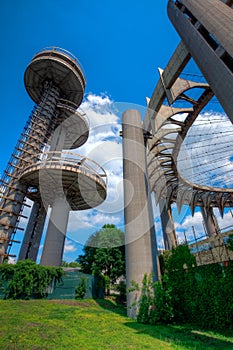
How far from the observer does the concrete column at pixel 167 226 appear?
28.0 meters

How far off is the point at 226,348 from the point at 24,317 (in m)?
9.07

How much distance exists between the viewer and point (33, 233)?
24844 mm

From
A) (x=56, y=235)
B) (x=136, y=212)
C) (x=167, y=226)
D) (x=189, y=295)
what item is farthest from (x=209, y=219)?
(x=56, y=235)

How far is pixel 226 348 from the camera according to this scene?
6.70 metres

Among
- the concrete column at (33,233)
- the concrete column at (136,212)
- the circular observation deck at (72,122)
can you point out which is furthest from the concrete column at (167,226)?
the circular observation deck at (72,122)

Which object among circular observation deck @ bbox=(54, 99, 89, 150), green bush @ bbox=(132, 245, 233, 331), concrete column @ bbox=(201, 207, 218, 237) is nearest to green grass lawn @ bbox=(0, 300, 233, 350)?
green bush @ bbox=(132, 245, 233, 331)

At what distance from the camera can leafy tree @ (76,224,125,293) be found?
2352cm

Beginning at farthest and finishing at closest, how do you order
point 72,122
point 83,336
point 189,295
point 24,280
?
point 72,122, point 24,280, point 189,295, point 83,336

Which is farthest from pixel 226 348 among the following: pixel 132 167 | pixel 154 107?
pixel 154 107

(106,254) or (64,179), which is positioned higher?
(64,179)

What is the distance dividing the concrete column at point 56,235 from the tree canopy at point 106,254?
16.1ft

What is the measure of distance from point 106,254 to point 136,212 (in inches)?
444

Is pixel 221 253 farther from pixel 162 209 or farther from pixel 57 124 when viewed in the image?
pixel 57 124

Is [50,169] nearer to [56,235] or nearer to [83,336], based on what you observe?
[56,235]
